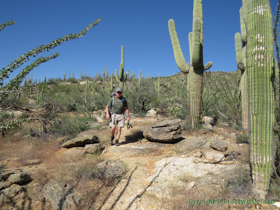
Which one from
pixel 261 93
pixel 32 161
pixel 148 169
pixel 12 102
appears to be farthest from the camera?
pixel 12 102

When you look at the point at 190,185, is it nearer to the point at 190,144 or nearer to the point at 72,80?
the point at 190,144

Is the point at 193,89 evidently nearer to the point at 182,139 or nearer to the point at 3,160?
the point at 182,139

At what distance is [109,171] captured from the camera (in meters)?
3.93

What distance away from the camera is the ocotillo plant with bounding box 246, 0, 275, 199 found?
267 cm

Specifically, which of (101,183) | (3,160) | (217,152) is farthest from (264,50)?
(3,160)

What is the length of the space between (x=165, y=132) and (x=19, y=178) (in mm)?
3864

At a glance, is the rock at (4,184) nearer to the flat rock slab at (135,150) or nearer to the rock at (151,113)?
the flat rock slab at (135,150)

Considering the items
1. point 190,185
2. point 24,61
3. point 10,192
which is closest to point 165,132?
point 190,185

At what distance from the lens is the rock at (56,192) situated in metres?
2.99

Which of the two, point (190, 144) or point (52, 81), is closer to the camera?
point (190, 144)

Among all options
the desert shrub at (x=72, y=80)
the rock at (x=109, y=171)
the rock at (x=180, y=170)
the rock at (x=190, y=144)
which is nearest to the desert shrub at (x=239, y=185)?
the rock at (x=180, y=170)

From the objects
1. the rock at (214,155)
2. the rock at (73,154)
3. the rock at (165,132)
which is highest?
the rock at (165,132)

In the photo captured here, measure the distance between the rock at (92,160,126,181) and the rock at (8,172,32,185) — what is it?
1273mm

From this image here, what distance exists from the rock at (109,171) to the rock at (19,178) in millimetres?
1273
